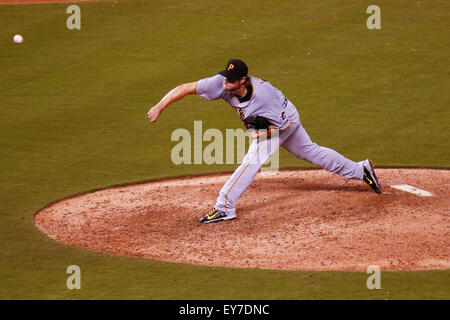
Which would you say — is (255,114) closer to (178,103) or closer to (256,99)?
(256,99)

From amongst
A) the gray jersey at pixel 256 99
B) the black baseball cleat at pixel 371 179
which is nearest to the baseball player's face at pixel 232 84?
the gray jersey at pixel 256 99

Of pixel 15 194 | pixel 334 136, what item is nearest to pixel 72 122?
pixel 15 194

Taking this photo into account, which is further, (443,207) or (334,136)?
(334,136)

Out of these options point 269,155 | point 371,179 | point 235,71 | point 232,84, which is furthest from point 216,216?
point 371,179

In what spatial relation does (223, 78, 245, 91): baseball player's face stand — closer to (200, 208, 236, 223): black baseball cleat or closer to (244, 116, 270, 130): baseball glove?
(244, 116, 270, 130): baseball glove

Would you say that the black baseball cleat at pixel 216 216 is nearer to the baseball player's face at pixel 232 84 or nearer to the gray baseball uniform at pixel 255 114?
the gray baseball uniform at pixel 255 114

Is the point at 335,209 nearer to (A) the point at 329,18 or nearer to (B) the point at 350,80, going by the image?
(B) the point at 350,80
